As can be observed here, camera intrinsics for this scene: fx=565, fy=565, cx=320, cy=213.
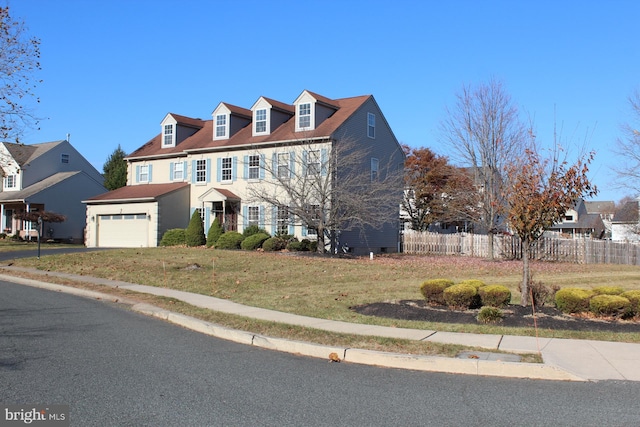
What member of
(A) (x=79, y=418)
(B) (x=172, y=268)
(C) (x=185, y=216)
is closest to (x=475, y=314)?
(A) (x=79, y=418)

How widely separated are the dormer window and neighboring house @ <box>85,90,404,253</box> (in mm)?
68

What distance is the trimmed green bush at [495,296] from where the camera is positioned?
1149cm

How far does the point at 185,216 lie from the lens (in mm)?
35719

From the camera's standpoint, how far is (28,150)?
4738cm

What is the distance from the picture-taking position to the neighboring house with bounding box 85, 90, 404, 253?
31.4m

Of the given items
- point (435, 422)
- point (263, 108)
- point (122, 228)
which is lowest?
point (435, 422)

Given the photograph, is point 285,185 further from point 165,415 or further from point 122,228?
point 165,415

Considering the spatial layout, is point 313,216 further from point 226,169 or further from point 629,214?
point 629,214

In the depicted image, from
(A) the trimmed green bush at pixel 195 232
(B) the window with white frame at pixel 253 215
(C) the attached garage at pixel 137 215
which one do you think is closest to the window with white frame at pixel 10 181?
(C) the attached garage at pixel 137 215

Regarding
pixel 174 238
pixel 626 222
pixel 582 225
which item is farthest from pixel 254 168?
pixel 582 225

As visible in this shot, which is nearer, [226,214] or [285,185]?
[285,185]

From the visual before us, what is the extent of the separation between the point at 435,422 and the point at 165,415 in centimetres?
262

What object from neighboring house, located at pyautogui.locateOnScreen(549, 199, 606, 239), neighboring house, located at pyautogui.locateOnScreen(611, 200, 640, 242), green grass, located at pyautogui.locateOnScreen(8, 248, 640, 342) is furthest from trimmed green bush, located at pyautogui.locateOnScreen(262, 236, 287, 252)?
neighboring house, located at pyautogui.locateOnScreen(549, 199, 606, 239)

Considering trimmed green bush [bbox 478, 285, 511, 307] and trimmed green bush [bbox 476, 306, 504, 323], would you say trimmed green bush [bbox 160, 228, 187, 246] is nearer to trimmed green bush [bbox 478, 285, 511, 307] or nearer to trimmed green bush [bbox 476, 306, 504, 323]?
trimmed green bush [bbox 478, 285, 511, 307]
